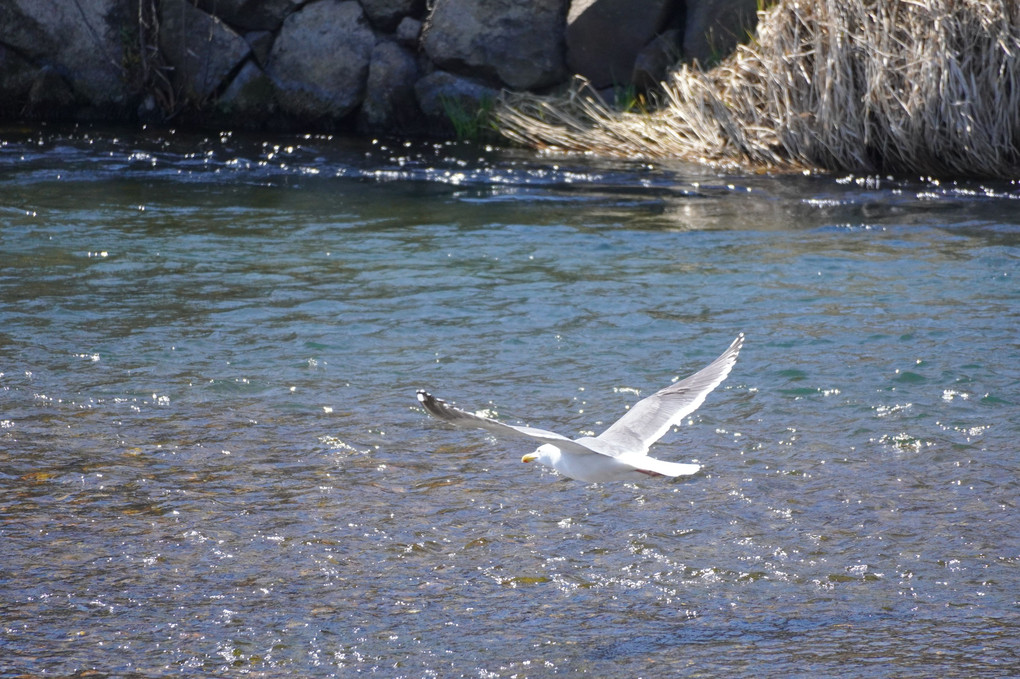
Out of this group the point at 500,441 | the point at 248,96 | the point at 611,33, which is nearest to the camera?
the point at 500,441

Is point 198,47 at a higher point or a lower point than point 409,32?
lower

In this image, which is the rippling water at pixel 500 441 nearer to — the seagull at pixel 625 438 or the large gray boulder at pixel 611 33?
the seagull at pixel 625 438

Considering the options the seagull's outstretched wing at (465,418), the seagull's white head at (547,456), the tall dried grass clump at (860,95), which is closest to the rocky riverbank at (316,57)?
the tall dried grass clump at (860,95)

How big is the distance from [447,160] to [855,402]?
693 cm

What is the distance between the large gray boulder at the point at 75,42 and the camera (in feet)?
44.2

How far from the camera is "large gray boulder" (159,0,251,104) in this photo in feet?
44.0

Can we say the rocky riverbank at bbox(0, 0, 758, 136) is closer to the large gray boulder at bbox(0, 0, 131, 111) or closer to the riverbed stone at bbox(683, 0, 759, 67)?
the large gray boulder at bbox(0, 0, 131, 111)

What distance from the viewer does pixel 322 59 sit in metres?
13.3

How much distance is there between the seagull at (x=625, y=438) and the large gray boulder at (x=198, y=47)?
32.3ft

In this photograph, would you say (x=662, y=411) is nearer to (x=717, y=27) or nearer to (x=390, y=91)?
Result: (x=717, y=27)

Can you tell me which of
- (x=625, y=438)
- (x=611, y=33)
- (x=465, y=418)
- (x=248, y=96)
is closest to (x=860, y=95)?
(x=611, y=33)

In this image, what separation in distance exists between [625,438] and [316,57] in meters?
9.67

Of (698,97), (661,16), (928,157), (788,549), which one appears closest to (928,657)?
(788,549)

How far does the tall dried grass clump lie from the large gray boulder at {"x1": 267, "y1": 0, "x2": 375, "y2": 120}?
3.12 metres
